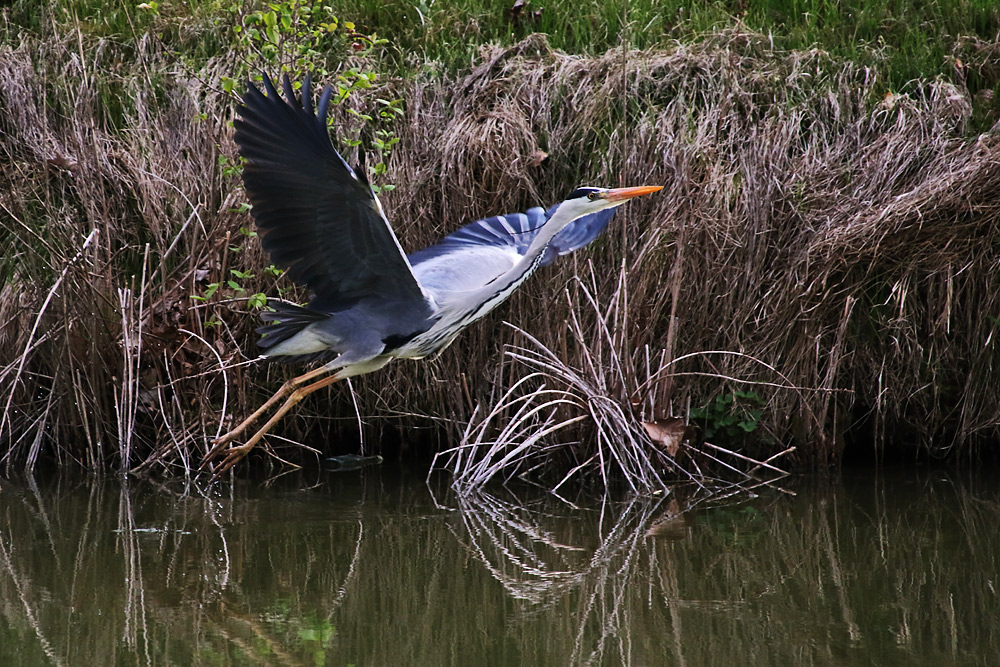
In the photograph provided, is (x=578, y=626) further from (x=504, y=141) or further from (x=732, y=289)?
(x=504, y=141)

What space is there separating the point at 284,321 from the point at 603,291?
1.62 metres

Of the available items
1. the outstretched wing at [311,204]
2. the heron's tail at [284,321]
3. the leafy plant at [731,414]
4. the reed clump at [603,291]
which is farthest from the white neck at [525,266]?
the leafy plant at [731,414]

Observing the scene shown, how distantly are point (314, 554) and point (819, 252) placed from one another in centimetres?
281

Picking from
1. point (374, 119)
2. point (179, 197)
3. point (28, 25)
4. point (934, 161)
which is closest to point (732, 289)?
point (934, 161)

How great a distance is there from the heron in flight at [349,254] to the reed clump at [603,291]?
1.27 feet

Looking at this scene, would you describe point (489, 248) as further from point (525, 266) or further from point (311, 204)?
point (311, 204)

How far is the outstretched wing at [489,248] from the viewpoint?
4.81 m

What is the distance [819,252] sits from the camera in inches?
206

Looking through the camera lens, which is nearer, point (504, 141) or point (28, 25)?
point (504, 141)

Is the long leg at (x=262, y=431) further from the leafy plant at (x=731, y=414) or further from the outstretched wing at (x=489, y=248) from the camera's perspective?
the leafy plant at (x=731, y=414)

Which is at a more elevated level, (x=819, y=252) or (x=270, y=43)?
(x=270, y=43)

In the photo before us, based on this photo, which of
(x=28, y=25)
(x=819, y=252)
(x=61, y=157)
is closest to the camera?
(x=819, y=252)

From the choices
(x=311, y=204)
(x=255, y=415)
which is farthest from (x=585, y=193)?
(x=255, y=415)

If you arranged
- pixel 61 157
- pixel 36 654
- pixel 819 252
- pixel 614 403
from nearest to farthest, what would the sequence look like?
pixel 36 654
pixel 614 403
pixel 819 252
pixel 61 157
